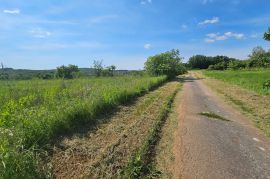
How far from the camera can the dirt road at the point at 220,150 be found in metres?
3.70

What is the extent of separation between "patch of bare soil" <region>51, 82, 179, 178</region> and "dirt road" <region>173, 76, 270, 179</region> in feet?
3.11

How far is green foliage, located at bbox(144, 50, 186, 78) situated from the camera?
109 feet

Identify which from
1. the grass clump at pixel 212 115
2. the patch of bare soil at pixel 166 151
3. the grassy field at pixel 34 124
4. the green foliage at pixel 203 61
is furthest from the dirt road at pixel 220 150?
the green foliage at pixel 203 61

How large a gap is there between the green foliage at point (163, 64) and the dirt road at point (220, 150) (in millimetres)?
26351

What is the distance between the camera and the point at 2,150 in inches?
126

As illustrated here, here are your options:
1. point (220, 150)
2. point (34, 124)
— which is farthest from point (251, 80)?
point (34, 124)

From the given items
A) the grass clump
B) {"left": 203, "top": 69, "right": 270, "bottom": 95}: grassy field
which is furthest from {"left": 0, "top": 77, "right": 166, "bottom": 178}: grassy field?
{"left": 203, "top": 69, "right": 270, "bottom": 95}: grassy field

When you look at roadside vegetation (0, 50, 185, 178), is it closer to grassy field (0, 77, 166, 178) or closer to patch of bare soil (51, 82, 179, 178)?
grassy field (0, 77, 166, 178)

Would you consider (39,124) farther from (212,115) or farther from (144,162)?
(212,115)

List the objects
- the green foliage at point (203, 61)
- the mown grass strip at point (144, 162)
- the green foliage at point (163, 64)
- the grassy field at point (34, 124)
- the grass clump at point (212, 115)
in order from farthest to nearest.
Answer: the green foliage at point (203, 61)
the green foliage at point (163, 64)
the grass clump at point (212, 115)
the mown grass strip at point (144, 162)
the grassy field at point (34, 124)

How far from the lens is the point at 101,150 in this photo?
14.2 feet

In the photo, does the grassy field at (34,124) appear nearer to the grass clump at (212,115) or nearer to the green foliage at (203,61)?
the grass clump at (212,115)

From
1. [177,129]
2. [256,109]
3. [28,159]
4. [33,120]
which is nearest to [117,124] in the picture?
[177,129]

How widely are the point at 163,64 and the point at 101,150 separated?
98.4 feet
